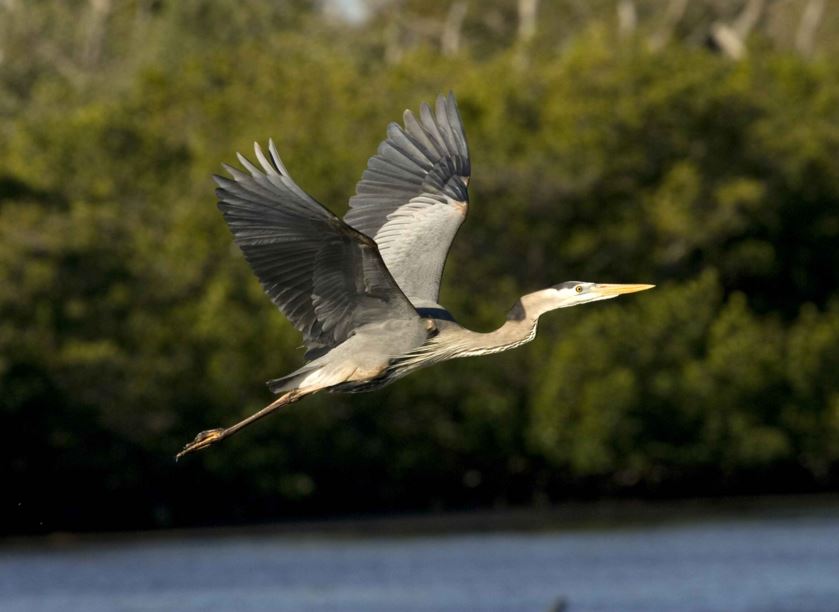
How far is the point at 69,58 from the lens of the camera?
5359 cm

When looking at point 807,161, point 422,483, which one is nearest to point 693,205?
point 807,161

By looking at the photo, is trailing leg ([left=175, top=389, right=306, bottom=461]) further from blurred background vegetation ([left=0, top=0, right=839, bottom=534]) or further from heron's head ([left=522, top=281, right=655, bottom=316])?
blurred background vegetation ([left=0, top=0, right=839, bottom=534])

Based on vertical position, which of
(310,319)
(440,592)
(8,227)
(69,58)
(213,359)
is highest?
(69,58)

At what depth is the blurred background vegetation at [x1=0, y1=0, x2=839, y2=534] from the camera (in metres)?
31.9

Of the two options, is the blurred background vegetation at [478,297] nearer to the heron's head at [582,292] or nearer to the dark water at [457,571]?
the dark water at [457,571]

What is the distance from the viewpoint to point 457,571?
27.0 meters

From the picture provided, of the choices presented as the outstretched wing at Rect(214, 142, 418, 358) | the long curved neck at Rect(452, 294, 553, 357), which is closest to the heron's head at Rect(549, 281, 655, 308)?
the long curved neck at Rect(452, 294, 553, 357)

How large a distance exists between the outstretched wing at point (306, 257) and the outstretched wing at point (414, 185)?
0.76 m

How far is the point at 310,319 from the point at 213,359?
2341 cm

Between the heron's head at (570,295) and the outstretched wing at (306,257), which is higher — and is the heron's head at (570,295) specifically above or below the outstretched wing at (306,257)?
below

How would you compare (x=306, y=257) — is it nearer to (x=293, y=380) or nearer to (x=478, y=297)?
(x=293, y=380)

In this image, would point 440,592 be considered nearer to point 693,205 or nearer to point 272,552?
point 272,552

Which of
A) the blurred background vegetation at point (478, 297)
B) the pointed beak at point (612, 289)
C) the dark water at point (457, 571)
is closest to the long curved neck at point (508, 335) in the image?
the pointed beak at point (612, 289)

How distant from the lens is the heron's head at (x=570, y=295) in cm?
994
